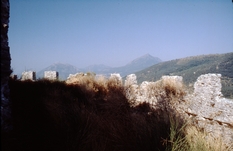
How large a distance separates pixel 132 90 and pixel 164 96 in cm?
165

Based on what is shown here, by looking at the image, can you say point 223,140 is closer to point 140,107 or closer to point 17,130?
point 140,107

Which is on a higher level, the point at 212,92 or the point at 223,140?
the point at 212,92

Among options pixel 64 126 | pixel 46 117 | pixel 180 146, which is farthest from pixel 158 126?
pixel 46 117

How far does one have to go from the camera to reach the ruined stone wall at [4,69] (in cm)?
243

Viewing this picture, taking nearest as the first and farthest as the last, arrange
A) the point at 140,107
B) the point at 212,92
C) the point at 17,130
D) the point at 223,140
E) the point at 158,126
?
the point at 17,130, the point at 158,126, the point at 223,140, the point at 212,92, the point at 140,107

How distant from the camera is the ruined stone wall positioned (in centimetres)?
243

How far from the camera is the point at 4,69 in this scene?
2.43 meters

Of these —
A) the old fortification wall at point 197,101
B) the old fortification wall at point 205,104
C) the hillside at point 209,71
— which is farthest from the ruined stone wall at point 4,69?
the hillside at point 209,71

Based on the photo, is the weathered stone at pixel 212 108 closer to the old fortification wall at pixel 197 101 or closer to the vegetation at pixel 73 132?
the old fortification wall at pixel 197 101

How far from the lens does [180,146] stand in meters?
3.92

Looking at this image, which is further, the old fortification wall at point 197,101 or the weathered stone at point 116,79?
the weathered stone at point 116,79

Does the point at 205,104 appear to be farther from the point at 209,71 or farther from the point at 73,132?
the point at 209,71

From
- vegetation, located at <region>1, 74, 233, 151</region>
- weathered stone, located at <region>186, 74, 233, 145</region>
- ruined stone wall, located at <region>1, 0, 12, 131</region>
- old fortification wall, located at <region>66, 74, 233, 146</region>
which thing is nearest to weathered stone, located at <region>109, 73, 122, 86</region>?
old fortification wall, located at <region>66, 74, 233, 146</region>

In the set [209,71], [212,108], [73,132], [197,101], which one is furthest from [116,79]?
[209,71]
